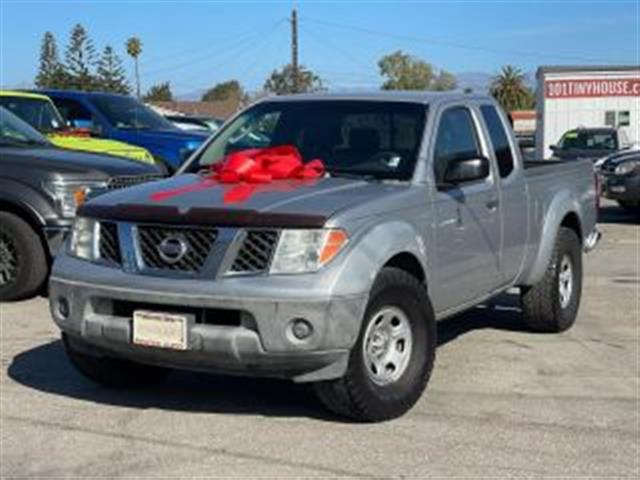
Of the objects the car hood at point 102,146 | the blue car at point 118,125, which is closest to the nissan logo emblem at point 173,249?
the car hood at point 102,146

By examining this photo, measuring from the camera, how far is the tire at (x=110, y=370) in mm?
6102

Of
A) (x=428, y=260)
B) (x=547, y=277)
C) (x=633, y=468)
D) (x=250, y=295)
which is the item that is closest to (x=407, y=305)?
(x=428, y=260)

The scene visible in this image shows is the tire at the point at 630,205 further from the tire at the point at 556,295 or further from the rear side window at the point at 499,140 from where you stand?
the rear side window at the point at 499,140

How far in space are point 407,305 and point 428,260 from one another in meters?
0.43

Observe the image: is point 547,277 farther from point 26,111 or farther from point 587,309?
point 26,111

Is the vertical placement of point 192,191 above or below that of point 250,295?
above

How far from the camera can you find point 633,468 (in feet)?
16.6

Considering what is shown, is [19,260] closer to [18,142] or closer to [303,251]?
[18,142]

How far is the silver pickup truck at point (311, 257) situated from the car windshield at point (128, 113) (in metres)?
8.41

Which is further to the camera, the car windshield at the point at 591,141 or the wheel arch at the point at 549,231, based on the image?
the car windshield at the point at 591,141

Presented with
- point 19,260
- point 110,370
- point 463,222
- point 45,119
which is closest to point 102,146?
point 45,119

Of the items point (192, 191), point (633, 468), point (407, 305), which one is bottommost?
point (633, 468)

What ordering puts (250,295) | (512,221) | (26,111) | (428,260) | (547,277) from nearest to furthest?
(250,295) < (428,260) < (512,221) < (547,277) < (26,111)

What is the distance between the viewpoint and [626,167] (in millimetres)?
18531
